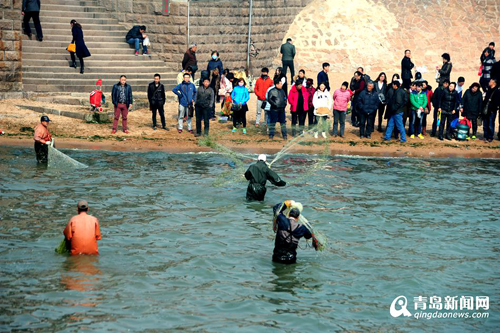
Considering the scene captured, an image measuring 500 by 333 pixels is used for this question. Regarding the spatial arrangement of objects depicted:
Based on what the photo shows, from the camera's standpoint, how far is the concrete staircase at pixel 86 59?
2773 centimetres

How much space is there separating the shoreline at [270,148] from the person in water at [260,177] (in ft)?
17.5

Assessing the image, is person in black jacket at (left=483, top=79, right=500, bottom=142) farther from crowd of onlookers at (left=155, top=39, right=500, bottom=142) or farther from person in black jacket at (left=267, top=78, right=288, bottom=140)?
person in black jacket at (left=267, top=78, right=288, bottom=140)

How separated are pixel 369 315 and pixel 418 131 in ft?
46.5

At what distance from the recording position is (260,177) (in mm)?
17891

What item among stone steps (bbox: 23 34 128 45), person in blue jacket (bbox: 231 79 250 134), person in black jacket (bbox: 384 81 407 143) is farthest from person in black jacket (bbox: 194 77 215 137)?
stone steps (bbox: 23 34 128 45)

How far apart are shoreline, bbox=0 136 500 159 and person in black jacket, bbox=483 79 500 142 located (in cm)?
100

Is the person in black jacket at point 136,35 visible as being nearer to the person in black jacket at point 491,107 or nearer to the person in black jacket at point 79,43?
the person in black jacket at point 79,43

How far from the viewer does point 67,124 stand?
24891 millimetres

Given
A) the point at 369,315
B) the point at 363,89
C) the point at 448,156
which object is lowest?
the point at 369,315

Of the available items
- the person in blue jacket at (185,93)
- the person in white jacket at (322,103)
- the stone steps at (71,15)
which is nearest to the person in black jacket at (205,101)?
the person in blue jacket at (185,93)

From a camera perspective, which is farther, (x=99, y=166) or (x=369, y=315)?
(x=99, y=166)

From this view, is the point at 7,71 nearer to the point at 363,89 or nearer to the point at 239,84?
the point at 239,84

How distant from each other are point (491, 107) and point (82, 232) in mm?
15626

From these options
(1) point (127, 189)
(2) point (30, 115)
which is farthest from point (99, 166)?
(2) point (30, 115)
